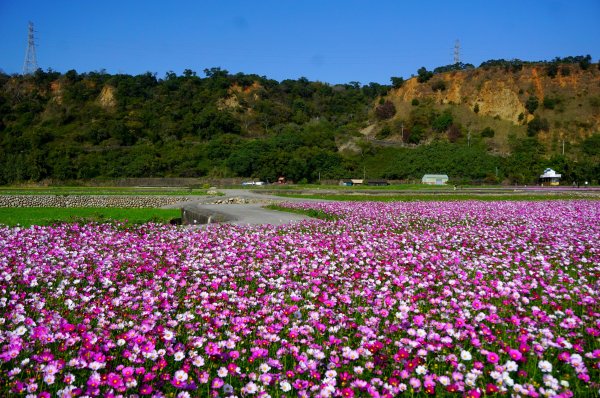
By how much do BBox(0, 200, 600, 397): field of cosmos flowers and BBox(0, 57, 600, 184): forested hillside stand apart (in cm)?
6051

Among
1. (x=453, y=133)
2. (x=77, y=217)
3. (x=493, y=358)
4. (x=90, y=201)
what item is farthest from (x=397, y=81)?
(x=493, y=358)

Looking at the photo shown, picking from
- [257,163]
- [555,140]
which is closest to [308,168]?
[257,163]

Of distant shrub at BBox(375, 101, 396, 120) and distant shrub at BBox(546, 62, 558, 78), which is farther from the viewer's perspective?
distant shrub at BBox(375, 101, 396, 120)

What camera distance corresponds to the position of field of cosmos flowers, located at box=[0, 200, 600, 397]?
2.85 meters

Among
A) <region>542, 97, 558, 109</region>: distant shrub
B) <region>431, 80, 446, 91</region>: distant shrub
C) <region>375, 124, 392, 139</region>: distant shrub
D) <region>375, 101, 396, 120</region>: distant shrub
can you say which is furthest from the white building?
<region>375, 101, 396, 120</region>: distant shrub

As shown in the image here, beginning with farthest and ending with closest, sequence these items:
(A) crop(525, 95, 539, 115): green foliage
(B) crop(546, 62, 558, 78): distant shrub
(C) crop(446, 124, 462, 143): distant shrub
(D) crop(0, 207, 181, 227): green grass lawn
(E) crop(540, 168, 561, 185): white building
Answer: (B) crop(546, 62, 558, 78): distant shrub → (A) crop(525, 95, 539, 115): green foliage → (C) crop(446, 124, 462, 143): distant shrub → (E) crop(540, 168, 561, 185): white building → (D) crop(0, 207, 181, 227): green grass lawn

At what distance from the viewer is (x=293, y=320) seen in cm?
396

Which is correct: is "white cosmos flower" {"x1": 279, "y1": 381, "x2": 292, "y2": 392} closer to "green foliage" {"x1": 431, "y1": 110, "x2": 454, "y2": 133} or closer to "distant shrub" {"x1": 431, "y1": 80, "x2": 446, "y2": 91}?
"green foliage" {"x1": 431, "y1": 110, "x2": 454, "y2": 133}

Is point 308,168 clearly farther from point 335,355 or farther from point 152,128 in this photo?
point 335,355

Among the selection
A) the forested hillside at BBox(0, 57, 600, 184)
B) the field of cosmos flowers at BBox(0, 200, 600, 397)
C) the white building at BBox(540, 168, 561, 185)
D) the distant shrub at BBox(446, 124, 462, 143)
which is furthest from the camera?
the distant shrub at BBox(446, 124, 462, 143)

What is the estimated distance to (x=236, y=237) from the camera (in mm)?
8500

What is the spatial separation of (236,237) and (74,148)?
75618 millimetres

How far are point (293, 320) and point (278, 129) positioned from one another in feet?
317

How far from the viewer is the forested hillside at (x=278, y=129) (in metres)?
70.1
